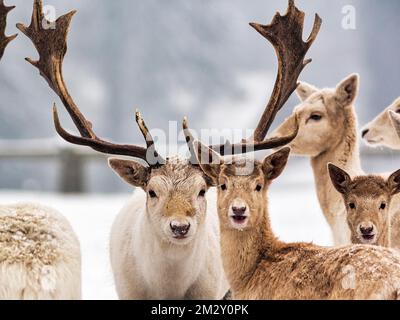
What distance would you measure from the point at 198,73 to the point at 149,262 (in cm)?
1515

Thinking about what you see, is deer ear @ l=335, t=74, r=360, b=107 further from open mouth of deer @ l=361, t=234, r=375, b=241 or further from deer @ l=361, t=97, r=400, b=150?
open mouth of deer @ l=361, t=234, r=375, b=241

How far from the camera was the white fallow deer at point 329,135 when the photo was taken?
3.02 metres

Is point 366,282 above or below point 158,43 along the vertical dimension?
below

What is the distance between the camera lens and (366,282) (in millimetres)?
1983

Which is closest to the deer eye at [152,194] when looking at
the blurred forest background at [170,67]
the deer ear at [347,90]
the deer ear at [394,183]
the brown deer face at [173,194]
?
the brown deer face at [173,194]

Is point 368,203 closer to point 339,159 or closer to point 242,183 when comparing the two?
point 242,183

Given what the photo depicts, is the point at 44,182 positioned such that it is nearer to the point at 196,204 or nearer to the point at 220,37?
the point at 220,37

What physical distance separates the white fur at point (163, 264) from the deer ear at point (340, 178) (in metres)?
0.45

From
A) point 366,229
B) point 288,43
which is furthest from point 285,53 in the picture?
point 366,229

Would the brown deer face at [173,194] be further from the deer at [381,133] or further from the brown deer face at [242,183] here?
the deer at [381,133]

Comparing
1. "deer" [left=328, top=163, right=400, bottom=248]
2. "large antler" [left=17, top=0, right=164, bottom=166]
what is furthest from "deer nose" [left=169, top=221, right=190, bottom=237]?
"deer" [left=328, top=163, right=400, bottom=248]

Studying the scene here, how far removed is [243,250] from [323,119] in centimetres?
84

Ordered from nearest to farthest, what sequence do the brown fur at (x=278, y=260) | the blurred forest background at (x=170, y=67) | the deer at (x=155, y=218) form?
the brown fur at (x=278, y=260) < the deer at (x=155, y=218) < the blurred forest background at (x=170, y=67)

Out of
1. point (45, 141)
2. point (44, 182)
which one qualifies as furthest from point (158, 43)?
point (45, 141)
